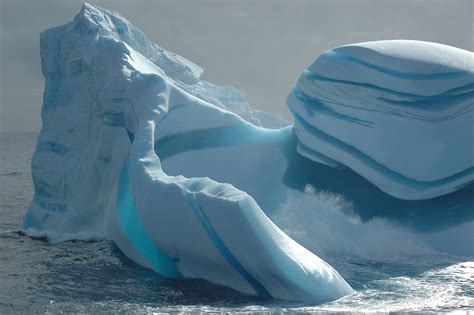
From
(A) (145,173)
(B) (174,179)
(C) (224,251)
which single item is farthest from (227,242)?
(A) (145,173)

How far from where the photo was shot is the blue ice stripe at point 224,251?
7.59m

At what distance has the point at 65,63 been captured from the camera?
45.6 feet

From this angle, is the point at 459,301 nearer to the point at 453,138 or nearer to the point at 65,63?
the point at 453,138

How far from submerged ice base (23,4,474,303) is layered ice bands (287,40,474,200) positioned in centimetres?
21

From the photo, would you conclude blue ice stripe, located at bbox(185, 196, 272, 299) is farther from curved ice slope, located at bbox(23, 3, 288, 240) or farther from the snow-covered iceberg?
curved ice slope, located at bbox(23, 3, 288, 240)

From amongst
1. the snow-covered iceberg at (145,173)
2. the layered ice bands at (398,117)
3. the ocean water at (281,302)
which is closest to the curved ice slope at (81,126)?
the snow-covered iceberg at (145,173)

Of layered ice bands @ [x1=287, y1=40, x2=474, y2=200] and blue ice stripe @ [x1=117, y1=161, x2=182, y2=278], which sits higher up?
layered ice bands @ [x1=287, y1=40, x2=474, y2=200]

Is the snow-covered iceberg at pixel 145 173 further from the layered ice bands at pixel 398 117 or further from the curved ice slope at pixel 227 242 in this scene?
the layered ice bands at pixel 398 117

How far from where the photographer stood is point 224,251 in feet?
25.0

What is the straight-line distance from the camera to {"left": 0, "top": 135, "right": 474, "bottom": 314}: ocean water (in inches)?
290

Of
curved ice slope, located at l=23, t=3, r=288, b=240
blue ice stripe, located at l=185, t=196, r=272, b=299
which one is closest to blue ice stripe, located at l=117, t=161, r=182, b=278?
curved ice slope, located at l=23, t=3, r=288, b=240

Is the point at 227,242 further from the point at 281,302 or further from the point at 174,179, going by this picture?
the point at 174,179

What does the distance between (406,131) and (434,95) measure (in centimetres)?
68

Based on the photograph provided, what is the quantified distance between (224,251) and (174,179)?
3.72 feet
